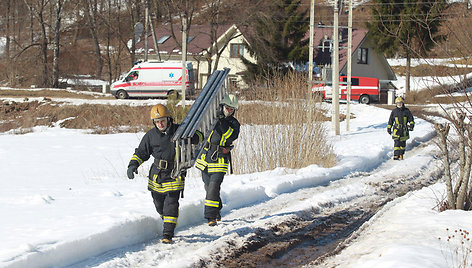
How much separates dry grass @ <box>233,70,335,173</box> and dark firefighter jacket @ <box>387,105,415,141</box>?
267cm

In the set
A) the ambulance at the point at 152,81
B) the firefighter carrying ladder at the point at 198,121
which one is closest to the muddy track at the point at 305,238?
the firefighter carrying ladder at the point at 198,121

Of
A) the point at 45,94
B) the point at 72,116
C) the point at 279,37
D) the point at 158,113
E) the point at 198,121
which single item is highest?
the point at 279,37

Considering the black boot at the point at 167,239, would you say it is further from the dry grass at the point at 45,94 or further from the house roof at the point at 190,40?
the house roof at the point at 190,40

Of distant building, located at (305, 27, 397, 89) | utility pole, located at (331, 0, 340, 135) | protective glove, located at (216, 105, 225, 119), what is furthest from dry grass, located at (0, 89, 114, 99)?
protective glove, located at (216, 105, 225, 119)

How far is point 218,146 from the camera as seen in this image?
8102 mm

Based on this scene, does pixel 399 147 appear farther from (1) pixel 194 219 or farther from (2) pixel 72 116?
(2) pixel 72 116

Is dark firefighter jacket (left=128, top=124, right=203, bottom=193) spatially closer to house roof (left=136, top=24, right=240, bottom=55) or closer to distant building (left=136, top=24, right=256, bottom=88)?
distant building (left=136, top=24, right=256, bottom=88)

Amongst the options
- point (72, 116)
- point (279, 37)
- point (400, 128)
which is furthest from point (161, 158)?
point (279, 37)

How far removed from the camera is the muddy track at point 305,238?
673cm

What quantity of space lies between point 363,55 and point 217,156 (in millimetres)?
53504

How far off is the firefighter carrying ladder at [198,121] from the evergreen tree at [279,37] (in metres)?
38.8

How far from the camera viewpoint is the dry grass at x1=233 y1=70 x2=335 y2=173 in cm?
1383

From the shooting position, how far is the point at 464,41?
725cm

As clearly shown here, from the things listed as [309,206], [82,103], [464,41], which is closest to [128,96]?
[82,103]
